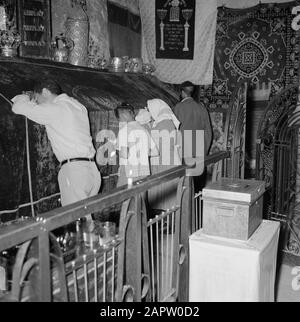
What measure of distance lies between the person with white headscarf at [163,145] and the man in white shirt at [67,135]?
3.00 ft

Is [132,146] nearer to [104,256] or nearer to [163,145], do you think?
[163,145]

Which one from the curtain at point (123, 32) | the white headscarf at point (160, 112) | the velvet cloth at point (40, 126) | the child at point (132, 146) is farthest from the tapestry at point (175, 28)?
the child at point (132, 146)

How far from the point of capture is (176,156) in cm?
404

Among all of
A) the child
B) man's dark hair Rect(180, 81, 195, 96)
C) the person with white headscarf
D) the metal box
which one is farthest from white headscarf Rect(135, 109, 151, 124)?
the metal box

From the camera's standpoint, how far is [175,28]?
6.11 m

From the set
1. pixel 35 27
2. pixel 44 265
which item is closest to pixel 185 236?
pixel 44 265

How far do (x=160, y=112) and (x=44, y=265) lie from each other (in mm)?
3076

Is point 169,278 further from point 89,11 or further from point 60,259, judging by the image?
point 89,11

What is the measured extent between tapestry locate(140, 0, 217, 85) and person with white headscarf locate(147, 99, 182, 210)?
1993 mm

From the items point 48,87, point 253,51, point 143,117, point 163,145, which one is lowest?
point 163,145

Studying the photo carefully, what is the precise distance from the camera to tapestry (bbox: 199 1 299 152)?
220 inches

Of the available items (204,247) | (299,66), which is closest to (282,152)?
(299,66)

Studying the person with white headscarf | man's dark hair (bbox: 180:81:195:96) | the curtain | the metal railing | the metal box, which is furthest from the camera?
the curtain

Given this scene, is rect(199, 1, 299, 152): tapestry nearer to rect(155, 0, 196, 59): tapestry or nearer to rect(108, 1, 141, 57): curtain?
rect(155, 0, 196, 59): tapestry
